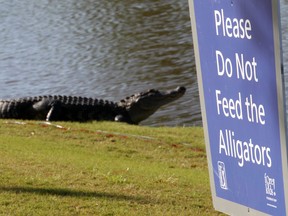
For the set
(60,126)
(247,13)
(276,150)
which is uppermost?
(247,13)

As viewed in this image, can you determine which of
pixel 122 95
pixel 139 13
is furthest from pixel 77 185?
pixel 139 13

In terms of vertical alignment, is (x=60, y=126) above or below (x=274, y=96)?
below

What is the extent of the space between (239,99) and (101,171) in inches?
172

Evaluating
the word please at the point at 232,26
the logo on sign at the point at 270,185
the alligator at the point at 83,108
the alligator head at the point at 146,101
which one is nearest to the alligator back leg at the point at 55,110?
the alligator at the point at 83,108

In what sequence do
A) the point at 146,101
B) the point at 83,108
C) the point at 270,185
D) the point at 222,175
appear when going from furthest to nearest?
the point at 146,101, the point at 83,108, the point at 222,175, the point at 270,185

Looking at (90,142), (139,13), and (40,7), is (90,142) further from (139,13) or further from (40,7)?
(40,7)

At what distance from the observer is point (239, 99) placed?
9.21 feet

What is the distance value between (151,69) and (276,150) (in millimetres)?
15786

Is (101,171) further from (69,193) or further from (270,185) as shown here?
(270,185)

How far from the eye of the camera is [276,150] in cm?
268

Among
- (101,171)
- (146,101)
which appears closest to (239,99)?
(101,171)

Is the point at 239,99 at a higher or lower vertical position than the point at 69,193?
higher

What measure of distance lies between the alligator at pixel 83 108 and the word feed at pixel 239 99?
35.0 ft

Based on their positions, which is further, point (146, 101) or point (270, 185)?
Answer: point (146, 101)
